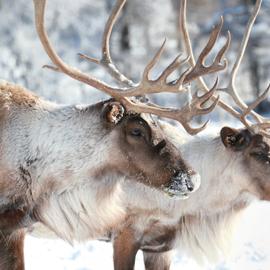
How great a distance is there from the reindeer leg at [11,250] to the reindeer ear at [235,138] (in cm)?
179

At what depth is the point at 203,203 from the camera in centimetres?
518

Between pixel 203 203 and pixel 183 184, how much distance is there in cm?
113

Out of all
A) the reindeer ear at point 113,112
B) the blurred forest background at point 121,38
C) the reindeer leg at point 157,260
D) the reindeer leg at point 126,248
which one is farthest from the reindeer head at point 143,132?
the blurred forest background at point 121,38

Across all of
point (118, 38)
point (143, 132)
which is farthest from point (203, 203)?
point (118, 38)

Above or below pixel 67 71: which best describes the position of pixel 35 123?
below

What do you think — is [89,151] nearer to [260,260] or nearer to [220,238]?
[220,238]

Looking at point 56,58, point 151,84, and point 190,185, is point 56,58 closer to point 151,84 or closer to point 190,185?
point 151,84

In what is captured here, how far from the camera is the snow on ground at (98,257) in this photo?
5789mm

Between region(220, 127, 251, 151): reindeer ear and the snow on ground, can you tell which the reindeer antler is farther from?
the snow on ground

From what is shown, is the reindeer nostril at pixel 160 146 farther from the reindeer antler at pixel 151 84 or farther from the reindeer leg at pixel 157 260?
the reindeer leg at pixel 157 260

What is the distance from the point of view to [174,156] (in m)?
4.18

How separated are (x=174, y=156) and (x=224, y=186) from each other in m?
1.12

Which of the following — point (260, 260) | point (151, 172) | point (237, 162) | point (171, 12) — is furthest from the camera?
point (171, 12)

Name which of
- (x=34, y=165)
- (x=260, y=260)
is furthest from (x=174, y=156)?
(x=260, y=260)
